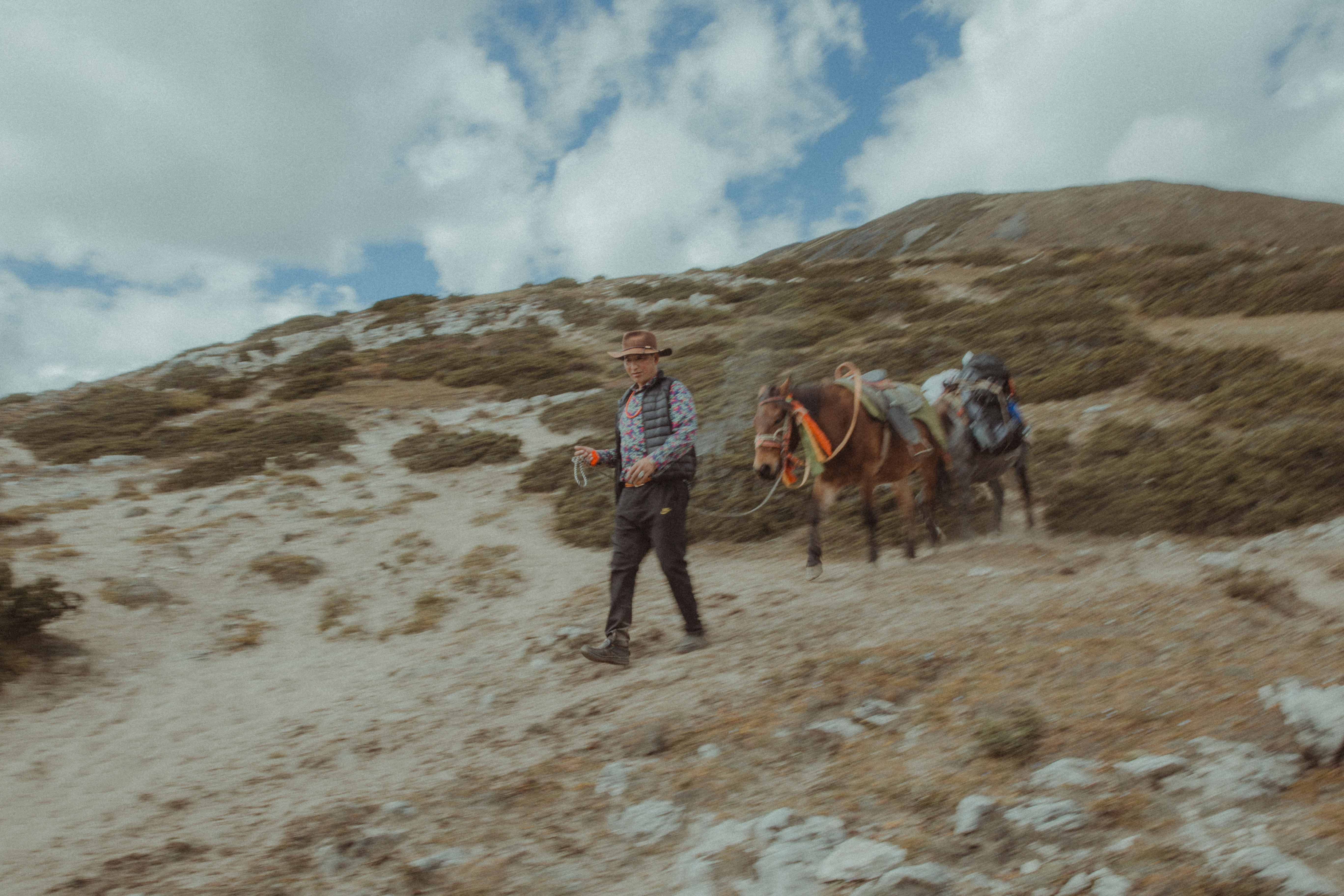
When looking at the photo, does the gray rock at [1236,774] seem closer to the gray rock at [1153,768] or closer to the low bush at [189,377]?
the gray rock at [1153,768]

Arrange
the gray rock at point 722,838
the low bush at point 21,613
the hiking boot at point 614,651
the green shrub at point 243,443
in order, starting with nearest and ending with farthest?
the gray rock at point 722,838 → the hiking boot at point 614,651 → the low bush at point 21,613 → the green shrub at point 243,443

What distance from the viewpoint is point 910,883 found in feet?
8.28

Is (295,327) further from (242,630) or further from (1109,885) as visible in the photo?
(1109,885)

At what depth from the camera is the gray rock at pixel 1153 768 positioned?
2789mm

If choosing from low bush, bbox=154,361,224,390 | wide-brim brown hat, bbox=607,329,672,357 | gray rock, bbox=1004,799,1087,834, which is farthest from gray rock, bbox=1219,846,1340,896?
low bush, bbox=154,361,224,390

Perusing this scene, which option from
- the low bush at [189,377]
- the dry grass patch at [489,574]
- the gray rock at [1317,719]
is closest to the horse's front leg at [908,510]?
the dry grass patch at [489,574]

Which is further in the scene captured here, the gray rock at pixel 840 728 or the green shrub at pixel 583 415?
the green shrub at pixel 583 415

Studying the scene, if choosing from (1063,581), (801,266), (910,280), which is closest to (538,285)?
(801,266)

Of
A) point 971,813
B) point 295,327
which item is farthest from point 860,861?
point 295,327

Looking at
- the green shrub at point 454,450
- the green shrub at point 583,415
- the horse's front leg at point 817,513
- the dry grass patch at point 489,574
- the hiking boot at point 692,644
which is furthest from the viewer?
the green shrub at point 583,415

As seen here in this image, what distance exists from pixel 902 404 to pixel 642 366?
3.43 meters

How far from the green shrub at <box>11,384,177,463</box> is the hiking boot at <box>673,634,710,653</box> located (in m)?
12.2

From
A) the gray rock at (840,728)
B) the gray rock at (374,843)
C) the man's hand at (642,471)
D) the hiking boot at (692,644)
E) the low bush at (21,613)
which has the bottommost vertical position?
the gray rock at (374,843)

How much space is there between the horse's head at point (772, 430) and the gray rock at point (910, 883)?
11.8 feet
